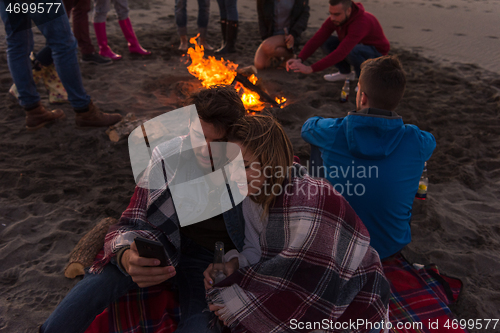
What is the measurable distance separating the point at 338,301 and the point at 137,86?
14.5ft

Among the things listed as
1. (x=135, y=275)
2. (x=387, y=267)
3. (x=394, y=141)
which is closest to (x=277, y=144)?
(x=394, y=141)

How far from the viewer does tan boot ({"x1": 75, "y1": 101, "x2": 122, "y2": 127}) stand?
3.91 metres

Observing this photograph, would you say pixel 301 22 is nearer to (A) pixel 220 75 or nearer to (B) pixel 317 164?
(A) pixel 220 75

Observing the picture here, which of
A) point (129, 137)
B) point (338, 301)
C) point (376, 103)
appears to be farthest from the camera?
point (129, 137)

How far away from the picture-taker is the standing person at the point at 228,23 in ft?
20.0

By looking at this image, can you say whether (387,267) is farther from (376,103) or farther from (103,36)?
(103,36)

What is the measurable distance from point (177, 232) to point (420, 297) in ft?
5.41

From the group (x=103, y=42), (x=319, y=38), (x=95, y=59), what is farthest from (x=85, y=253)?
(x=103, y=42)

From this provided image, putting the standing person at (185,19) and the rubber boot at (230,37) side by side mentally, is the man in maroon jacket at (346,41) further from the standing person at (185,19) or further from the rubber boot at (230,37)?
the standing person at (185,19)

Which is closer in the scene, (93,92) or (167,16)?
(93,92)

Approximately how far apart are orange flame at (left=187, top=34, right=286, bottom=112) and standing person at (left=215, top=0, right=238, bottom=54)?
62 cm

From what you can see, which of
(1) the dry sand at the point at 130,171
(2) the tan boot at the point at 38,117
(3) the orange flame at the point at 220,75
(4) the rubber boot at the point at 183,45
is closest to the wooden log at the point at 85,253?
(1) the dry sand at the point at 130,171

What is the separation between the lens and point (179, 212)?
1922 millimetres

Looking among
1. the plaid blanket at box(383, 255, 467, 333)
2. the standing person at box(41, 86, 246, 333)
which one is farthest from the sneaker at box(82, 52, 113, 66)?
the plaid blanket at box(383, 255, 467, 333)
